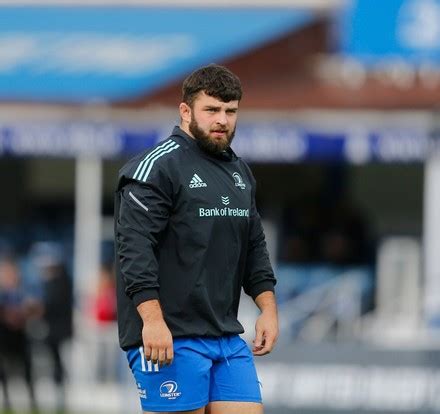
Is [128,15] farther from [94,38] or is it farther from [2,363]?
[2,363]

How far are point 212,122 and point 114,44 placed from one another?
12143 mm

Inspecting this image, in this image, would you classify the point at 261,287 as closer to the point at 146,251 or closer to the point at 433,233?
the point at 146,251

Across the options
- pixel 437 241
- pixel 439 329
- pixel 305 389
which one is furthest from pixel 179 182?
pixel 437 241

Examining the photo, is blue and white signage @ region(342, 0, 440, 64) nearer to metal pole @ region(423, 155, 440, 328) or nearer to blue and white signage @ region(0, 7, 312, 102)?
blue and white signage @ region(0, 7, 312, 102)

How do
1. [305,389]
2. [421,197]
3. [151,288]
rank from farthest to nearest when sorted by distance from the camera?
[421,197] → [305,389] → [151,288]

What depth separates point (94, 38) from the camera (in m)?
19.1

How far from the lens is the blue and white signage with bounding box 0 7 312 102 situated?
17.8 m

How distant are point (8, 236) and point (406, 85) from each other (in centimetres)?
592

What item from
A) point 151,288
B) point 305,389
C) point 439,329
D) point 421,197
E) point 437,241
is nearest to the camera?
point 151,288

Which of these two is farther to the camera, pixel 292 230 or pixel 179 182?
pixel 292 230

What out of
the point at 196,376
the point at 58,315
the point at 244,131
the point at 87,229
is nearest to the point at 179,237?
the point at 196,376

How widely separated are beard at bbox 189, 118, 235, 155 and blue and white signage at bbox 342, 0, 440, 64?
1147cm

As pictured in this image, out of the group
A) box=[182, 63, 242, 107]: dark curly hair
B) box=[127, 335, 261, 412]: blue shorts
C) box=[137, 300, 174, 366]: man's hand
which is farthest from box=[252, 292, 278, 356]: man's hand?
box=[182, 63, 242, 107]: dark curly hair

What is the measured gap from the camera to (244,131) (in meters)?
17.4
